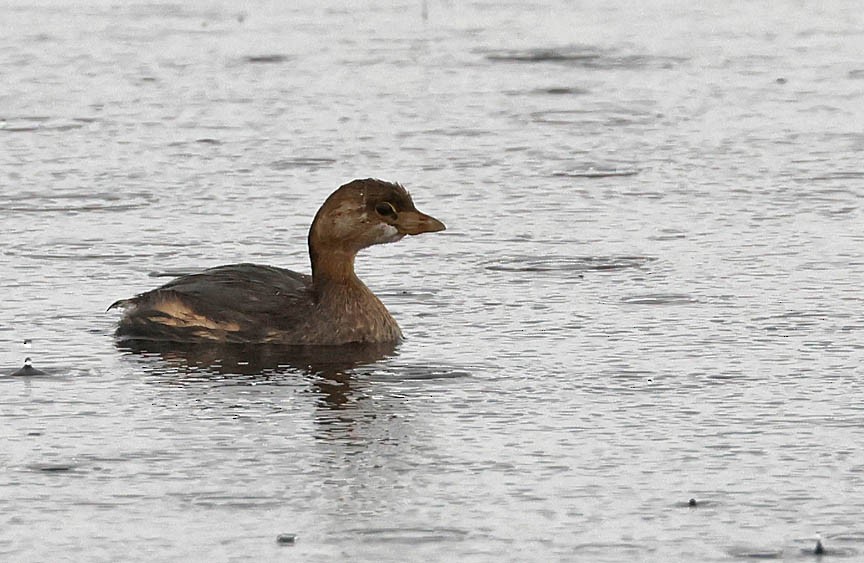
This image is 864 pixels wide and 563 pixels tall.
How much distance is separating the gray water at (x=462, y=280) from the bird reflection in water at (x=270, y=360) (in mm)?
27

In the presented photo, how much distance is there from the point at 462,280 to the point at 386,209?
0.97 meters

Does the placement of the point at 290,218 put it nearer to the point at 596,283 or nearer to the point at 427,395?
the point at 596,283

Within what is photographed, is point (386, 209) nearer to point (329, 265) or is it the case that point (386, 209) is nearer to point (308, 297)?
point (329, 265)

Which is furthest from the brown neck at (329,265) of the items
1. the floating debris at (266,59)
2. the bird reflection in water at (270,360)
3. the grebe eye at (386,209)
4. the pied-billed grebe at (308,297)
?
the floating debris at (266,59)

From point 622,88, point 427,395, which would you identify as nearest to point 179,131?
point 622,88

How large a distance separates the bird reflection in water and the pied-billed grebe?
0.18 ft

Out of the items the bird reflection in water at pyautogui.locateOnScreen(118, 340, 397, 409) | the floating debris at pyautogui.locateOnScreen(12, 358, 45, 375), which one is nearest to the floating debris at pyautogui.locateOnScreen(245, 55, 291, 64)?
the bird reflection in water at pyautogui.locateOnScreen(118, 340, 397, 409)

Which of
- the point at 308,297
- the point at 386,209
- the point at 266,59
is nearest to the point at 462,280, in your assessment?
the point at 386,209

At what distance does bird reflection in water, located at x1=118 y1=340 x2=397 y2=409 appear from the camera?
898 centimetres

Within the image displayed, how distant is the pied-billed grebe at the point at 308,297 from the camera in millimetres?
9633

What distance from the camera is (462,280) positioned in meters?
10.7

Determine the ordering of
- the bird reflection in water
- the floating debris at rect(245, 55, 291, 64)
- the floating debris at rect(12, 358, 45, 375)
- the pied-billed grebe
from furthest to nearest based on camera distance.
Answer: the floating debris at rect(245, 55, 291, 64), the pied-billed grebe, the bird reflection in water, the floating debris at rect(12, 358, 45, 375)

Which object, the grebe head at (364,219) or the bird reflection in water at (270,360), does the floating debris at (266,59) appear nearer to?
the grebe head at (364,219)

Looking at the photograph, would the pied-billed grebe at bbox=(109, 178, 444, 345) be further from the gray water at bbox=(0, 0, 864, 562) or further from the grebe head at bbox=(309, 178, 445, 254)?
the gray water at bbox=(0, 0, 864, 562)
